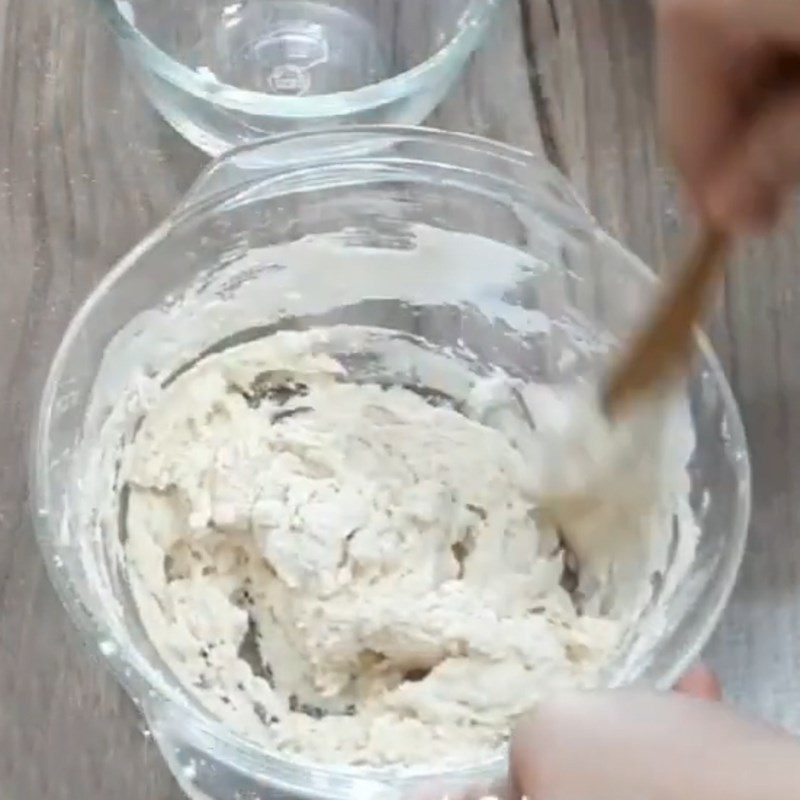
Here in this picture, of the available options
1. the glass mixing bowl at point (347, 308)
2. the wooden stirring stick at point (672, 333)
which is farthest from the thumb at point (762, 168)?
the glass mixing bowl at point (347, 308)

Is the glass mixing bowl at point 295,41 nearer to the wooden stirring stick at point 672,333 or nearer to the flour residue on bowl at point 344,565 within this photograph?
the flour residue on bowl at point 344,565

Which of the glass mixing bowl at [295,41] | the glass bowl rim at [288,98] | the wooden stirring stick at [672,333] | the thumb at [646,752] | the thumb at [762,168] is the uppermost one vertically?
the glass mixing bowl at [295,41]

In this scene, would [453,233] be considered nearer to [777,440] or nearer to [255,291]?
[255,291]

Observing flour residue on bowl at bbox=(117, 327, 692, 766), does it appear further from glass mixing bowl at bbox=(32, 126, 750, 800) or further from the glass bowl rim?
the glass bowl rim

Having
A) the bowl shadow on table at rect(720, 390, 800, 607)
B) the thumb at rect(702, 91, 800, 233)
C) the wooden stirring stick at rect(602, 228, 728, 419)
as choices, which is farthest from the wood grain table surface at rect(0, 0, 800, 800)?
the thumb at rect(702, 91, 800, 233)

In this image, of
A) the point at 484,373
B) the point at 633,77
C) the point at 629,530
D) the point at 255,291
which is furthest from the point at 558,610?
the point at 633,77

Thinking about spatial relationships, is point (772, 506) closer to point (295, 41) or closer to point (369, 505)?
point (369, 505)

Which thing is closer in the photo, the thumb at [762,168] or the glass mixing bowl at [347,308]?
the thumb at [762,168]
